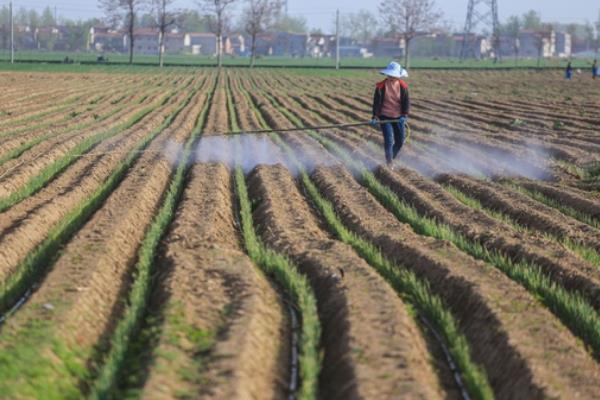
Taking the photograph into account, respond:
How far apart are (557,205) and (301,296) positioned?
18.9 feet

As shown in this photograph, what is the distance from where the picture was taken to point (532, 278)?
26.2ft

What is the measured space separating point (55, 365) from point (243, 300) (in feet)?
5.28

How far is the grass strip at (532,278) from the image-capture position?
680cm

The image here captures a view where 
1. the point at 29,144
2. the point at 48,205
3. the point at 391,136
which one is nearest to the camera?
the point at 48,205

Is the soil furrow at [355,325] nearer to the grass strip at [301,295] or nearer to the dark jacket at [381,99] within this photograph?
the grass strip at [301,295]

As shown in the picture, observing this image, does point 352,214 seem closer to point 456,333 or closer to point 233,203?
point 233,203

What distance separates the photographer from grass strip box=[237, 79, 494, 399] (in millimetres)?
5770

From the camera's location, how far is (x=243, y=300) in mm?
6996

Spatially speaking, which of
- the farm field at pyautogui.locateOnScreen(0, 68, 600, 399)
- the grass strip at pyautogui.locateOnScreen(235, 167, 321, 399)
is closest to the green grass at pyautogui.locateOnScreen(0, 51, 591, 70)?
the farm field at pyautogui.locateOnScreen(0, 68, 600, 399)

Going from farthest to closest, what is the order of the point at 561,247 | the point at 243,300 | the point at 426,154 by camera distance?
the point at 426,154 < the point at 561,247 < the point at 243,300

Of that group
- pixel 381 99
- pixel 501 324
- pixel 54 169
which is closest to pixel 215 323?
pixel 501 324

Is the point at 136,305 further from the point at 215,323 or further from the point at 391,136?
the point at 391,136

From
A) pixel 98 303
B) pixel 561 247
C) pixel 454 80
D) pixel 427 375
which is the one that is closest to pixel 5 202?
pixel 98 303

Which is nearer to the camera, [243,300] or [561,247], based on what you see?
[243,300]
